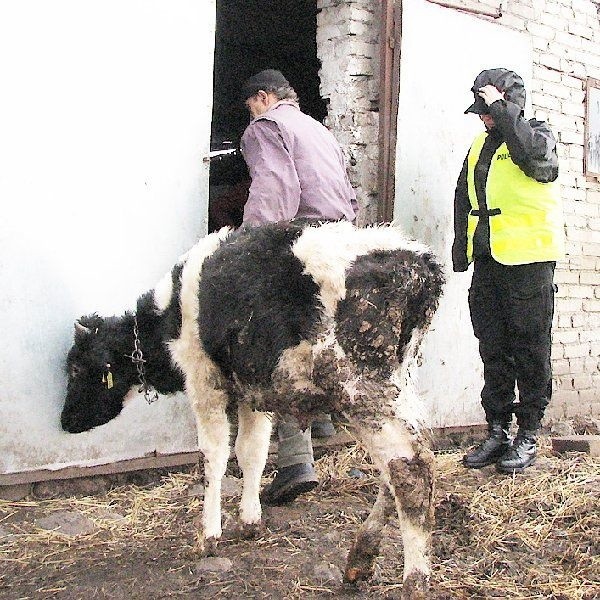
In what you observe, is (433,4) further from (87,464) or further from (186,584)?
(186,584)

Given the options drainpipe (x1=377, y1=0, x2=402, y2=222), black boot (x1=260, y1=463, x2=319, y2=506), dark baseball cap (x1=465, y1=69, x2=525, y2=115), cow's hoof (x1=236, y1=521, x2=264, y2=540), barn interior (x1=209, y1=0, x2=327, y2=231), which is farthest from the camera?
barn interior (x1=209, y1=0, x2=327, y2=231)

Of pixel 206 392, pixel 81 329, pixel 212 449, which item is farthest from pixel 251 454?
pixel 81 329

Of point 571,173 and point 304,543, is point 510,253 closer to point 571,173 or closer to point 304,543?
point 304,543

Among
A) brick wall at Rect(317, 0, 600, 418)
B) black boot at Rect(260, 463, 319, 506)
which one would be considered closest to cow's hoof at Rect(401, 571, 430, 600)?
black boot at Rect(260, 463, 319, 506)

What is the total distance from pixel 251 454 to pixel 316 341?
110 cm

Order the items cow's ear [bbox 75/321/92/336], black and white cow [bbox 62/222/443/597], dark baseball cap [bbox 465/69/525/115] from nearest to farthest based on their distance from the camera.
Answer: black and white cow [bbox 62/222/443/597], cow's ear [bbox 75/321/92/336], dark baseball cap [bbox 465/69/525/115]

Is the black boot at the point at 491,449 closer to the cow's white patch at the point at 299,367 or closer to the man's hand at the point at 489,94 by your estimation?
the man's hand at the point at 489,94

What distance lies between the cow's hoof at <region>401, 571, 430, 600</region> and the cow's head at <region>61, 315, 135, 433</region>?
6.67 feet

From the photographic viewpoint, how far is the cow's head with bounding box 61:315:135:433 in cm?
464

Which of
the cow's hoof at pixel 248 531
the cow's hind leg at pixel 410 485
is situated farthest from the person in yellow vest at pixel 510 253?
the cow's hind leg at pixel 410 485

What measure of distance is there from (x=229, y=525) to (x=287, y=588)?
871 mm

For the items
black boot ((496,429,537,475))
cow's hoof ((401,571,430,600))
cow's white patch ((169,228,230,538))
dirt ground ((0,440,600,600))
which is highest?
cow's white patch ((169,228,230,538))

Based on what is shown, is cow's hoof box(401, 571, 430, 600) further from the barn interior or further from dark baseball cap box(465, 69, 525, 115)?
the barn interior

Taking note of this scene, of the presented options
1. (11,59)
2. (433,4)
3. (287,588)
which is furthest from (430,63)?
(287,588)
